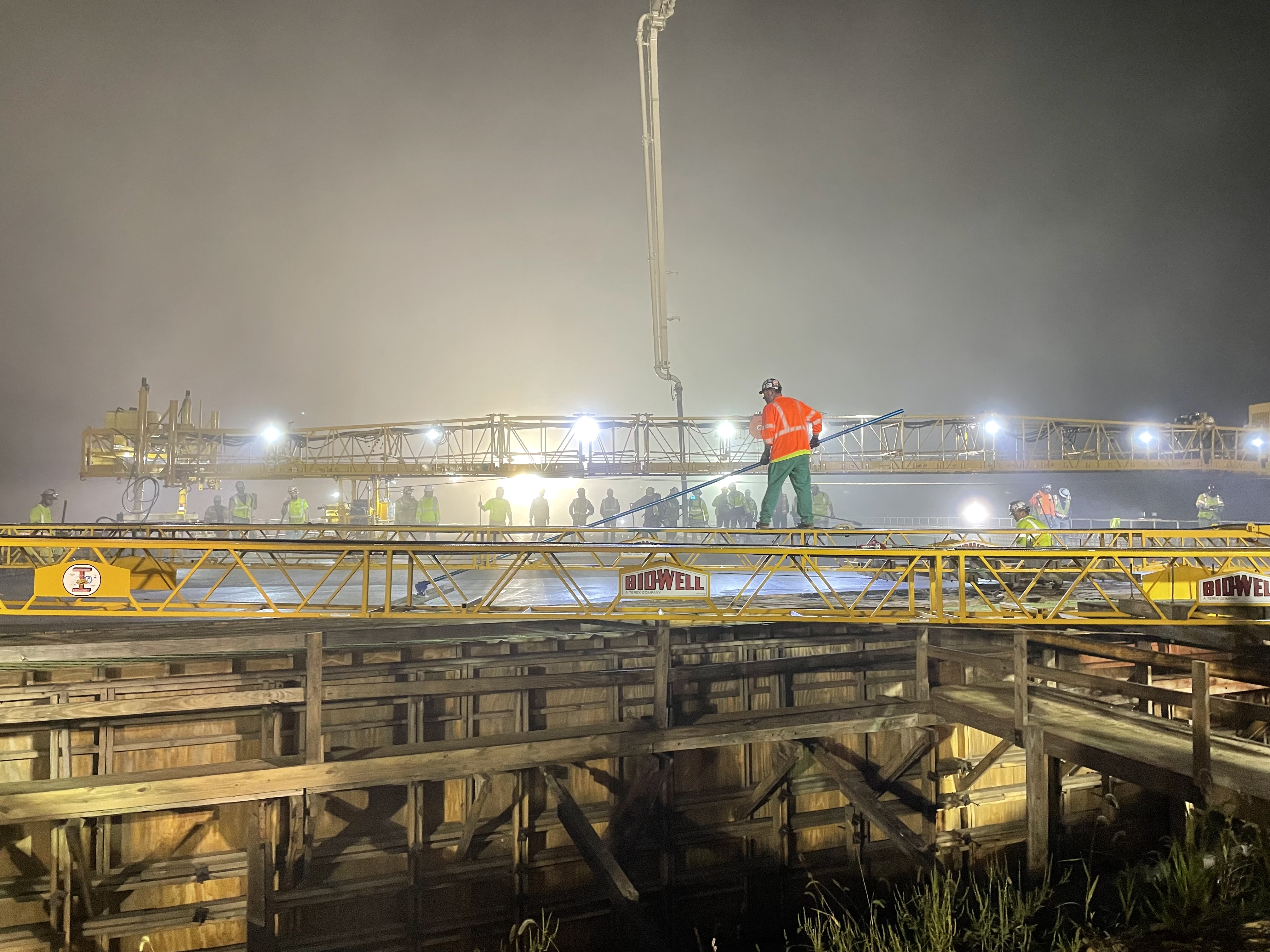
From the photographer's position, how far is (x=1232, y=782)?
605 centimetres

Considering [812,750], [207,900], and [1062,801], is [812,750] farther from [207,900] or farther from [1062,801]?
[207,900]

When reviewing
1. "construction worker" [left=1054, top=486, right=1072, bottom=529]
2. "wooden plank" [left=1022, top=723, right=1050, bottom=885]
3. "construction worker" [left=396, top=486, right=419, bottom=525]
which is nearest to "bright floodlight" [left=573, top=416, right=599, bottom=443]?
"construction worker" [left=396, top=486, right=419, bottom=525]

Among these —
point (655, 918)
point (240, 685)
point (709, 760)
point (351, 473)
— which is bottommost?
point (655, 918)

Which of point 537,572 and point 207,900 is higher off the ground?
point 537,572

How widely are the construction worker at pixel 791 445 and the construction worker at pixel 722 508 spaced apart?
11.8m

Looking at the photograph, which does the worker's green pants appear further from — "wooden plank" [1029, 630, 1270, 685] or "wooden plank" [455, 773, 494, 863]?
"wooden plank" [455, 773, 494, 863]

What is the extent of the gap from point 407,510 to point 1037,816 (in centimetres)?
2042

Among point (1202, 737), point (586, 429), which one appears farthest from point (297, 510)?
point (1202, 737)

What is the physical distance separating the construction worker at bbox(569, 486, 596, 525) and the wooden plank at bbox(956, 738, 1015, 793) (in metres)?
13.7

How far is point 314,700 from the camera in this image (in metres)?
7.01

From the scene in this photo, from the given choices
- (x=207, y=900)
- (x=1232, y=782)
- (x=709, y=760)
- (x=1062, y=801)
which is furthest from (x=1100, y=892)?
(x=207, y=900)

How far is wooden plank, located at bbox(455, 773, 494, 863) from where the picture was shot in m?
7.95

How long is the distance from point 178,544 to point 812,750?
744cm

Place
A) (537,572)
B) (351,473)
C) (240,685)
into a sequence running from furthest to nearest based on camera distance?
1. (351,473)
2. (537,572)
3. (240,685)
